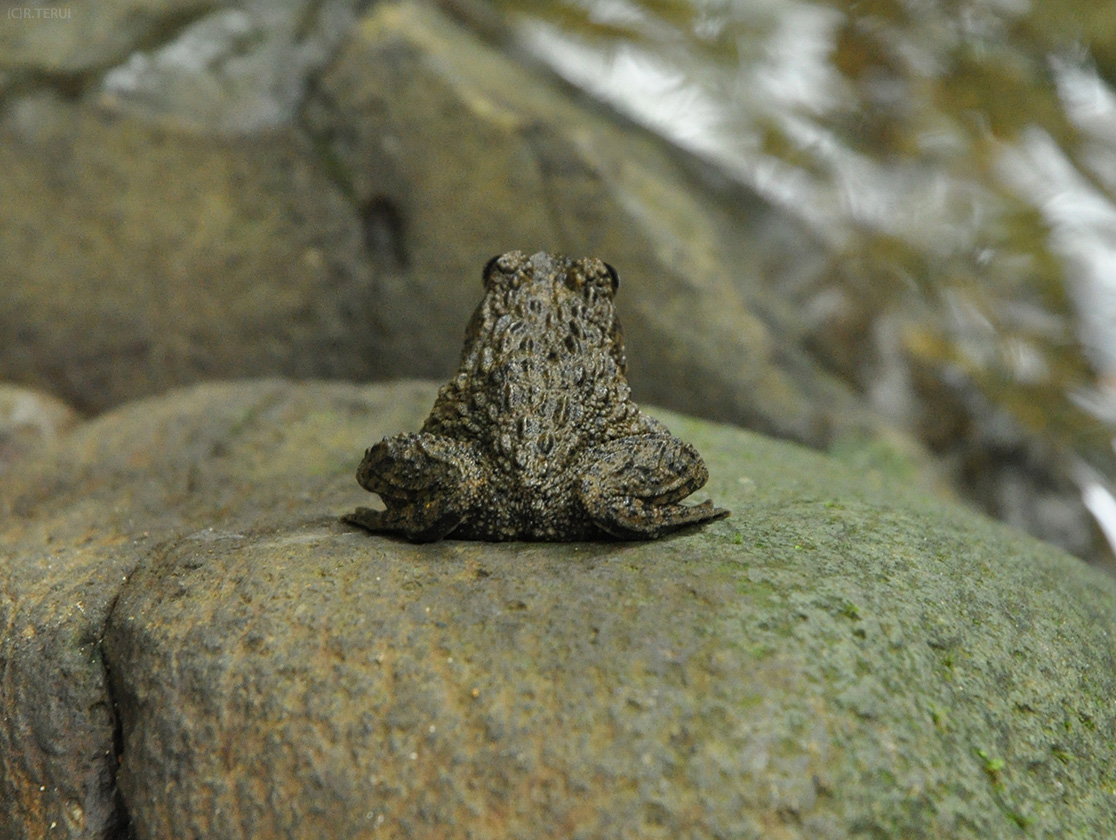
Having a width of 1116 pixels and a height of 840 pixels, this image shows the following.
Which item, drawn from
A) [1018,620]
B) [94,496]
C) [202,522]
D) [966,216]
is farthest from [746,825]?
[966,216]

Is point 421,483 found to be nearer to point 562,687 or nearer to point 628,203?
point 562,687

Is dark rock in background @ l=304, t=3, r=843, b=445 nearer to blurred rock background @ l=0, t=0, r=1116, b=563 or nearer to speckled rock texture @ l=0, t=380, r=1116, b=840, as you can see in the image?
blurred rock background @ l=0, t=0, r=1116, b=563

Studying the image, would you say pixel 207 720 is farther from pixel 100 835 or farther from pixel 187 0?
pixel 187 0

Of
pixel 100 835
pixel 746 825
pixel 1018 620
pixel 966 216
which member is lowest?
pixel 100 835

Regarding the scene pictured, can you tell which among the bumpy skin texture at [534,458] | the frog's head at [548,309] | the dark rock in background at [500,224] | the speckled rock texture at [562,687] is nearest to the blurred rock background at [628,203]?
the dark rock in background at [500,224]

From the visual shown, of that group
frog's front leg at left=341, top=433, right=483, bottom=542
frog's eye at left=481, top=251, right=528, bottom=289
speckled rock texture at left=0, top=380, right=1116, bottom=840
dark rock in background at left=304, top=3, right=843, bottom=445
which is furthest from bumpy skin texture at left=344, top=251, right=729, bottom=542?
dark rock in background at left=304, top=3, right=843, bottom=445

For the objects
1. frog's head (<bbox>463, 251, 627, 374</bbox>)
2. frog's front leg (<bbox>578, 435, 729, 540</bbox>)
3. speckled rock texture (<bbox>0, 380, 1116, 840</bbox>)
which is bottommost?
speckled rock texture (<bbox>0, 380, 1116, 840</bbox>)

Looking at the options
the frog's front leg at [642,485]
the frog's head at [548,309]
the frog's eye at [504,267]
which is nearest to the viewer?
the frog's front leg at [642,485]

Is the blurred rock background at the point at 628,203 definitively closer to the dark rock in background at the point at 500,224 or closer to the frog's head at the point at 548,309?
the dark rock in background at the point at 500,224
